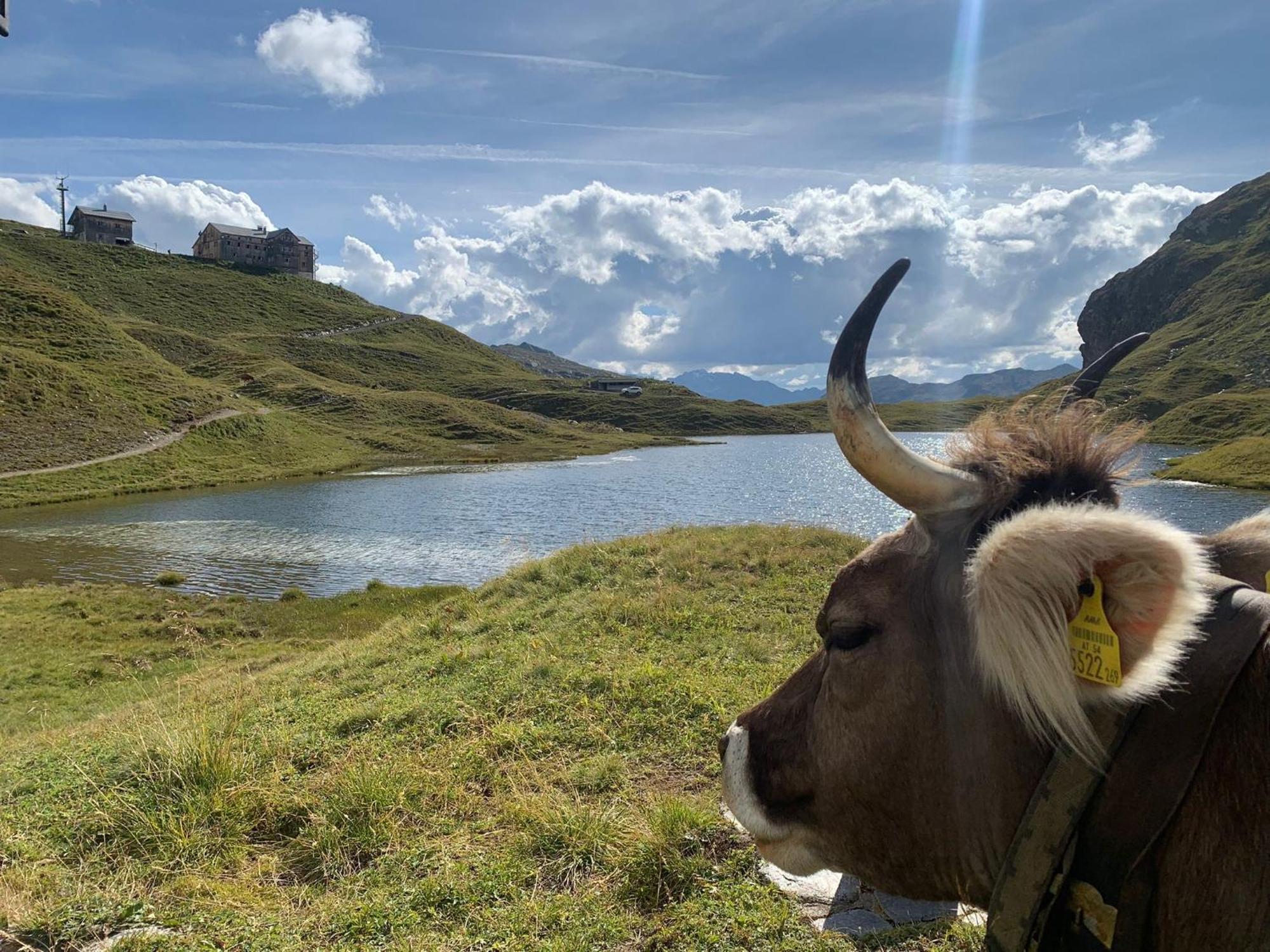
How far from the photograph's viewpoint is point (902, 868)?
201 centimetres

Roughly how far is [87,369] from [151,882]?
83587 mm

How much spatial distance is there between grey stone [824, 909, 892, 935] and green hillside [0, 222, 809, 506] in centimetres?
5572

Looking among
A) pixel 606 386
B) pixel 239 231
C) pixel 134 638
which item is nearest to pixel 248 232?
pixel 239 231

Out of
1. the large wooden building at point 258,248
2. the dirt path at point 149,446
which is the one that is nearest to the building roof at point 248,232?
the large wooden building at point 258,248

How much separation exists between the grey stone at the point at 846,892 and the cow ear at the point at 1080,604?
3.12 meters

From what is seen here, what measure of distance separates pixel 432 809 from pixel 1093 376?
202 inches

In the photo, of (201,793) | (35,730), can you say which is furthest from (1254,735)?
(35,730)

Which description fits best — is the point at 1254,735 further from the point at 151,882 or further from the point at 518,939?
the point at 151,882

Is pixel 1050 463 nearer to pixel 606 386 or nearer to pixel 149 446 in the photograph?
pixel 149 446

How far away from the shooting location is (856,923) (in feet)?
Result: 12.8

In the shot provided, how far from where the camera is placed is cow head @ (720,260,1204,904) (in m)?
1.45

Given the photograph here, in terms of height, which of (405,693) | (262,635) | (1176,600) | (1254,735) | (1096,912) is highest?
(1176,600)

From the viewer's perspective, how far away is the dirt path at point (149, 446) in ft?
165

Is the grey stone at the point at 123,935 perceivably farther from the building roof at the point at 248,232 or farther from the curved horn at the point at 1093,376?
the building roof at the point at 248,232
